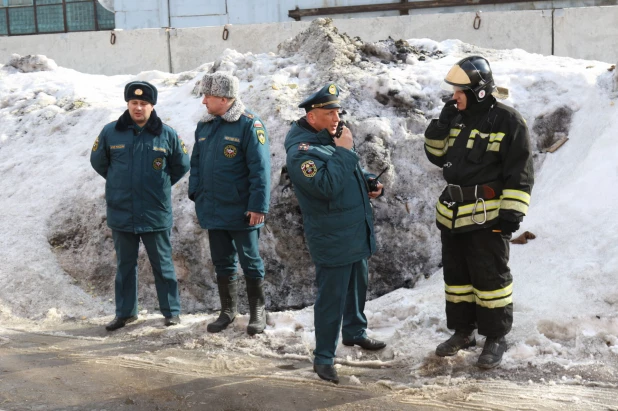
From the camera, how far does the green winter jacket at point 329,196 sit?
4.83 meters

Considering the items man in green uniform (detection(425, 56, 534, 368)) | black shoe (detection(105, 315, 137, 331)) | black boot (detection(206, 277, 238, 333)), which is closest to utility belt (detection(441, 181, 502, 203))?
man in green uniform (detection(425, 56, 534, 368))

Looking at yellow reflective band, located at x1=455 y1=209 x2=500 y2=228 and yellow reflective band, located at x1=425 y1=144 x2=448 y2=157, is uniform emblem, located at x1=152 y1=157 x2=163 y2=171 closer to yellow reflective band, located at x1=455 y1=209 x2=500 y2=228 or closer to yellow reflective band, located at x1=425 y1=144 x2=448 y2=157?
yellow reflective band, located at x1=425 y1=144 x2=448 y2=157

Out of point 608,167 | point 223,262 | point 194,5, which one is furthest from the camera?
point 194,5

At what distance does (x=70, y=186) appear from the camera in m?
8.43

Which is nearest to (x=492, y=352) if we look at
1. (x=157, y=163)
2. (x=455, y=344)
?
(x=455, y=344)

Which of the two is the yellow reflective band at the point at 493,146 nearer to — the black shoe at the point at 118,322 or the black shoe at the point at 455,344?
the black shoe at the point at 455,344

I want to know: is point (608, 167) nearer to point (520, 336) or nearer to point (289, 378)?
point (520, 336)

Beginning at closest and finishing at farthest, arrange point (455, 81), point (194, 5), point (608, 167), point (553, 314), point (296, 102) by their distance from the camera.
Result: point (455, 81) < point (553, 314) < point (608, 167) < point (296, 102) < point (194, 5)

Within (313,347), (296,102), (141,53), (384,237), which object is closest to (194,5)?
(141,53)

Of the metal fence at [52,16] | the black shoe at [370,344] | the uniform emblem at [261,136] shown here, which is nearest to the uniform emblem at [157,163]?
the uniform emblem at [261,136]

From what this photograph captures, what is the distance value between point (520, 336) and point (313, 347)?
1.48 m

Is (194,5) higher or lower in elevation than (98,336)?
higher

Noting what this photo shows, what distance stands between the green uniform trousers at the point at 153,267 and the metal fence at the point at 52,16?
1222cm

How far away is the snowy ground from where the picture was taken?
5293 millimetres
